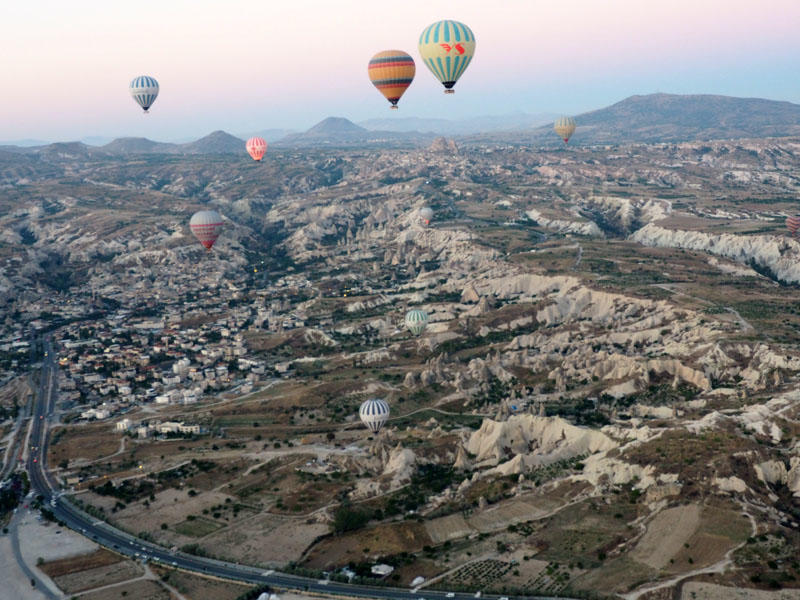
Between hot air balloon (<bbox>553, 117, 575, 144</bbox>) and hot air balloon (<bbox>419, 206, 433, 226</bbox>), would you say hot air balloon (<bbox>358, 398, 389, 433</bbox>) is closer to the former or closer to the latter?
hot air balloon (<bbox>419, 206, 433, 226</bbox>)

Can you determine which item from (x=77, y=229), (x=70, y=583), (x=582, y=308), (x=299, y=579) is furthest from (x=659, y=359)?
(x=77, y=229)

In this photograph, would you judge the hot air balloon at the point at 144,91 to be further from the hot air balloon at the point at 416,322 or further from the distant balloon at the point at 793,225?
the distant balloon at the point at 793,225

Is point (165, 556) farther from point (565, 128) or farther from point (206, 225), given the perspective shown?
point (565, 128)

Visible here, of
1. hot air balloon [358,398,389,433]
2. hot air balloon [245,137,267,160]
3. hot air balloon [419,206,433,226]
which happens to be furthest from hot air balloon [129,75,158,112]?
hot air balloon [358,398,389,433]

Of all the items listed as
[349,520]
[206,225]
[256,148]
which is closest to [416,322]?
[206,225]

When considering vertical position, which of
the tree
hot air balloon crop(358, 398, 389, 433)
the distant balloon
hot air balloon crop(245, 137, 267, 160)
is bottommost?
the tree

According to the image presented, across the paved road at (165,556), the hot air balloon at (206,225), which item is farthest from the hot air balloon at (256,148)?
the paved road at (165,556)
